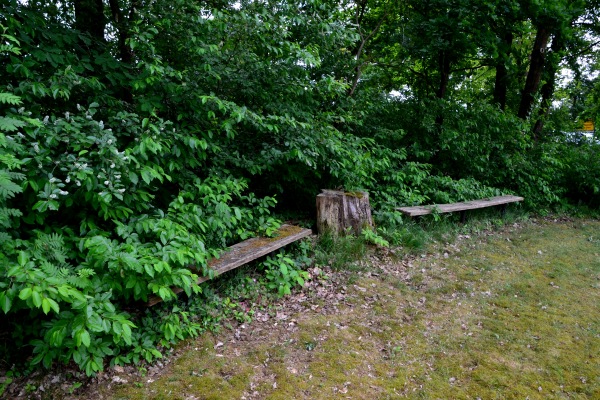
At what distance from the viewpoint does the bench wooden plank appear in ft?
20.5

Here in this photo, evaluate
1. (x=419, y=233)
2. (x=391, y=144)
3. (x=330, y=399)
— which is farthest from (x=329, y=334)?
A: (x=391, y=144)

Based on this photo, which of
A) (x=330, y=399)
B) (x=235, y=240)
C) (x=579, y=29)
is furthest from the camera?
(x=579, y=29)

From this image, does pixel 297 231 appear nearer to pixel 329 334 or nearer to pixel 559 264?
pixel 329 334

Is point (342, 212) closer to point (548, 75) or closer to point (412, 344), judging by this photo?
point (412, 344)

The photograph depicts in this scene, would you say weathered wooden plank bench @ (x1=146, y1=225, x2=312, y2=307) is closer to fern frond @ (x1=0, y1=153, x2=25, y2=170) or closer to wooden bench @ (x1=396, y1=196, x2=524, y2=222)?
fern frond @ (x1=0, y1=153, x2=25, y2=170)

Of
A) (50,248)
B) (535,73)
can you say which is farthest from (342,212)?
(535,73)

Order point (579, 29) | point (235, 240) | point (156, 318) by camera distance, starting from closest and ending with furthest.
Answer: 1. point (156, 318)
2. point (235, 240)
3. point (579, 29)

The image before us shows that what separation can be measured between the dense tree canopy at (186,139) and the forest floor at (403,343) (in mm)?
499

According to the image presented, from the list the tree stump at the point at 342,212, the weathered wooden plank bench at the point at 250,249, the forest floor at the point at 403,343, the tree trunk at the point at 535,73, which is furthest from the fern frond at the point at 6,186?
the tree trunk at the point at 535,73

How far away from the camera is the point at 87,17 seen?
15.1 ft

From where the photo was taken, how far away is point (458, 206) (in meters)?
6.90

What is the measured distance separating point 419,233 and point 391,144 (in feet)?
8.82

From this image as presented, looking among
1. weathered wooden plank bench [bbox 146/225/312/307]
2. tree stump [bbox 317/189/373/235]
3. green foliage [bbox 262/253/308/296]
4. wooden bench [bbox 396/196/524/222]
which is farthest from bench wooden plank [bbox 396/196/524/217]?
green foliage [bbox 262/253/308/296]

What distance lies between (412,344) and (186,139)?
119 inches
